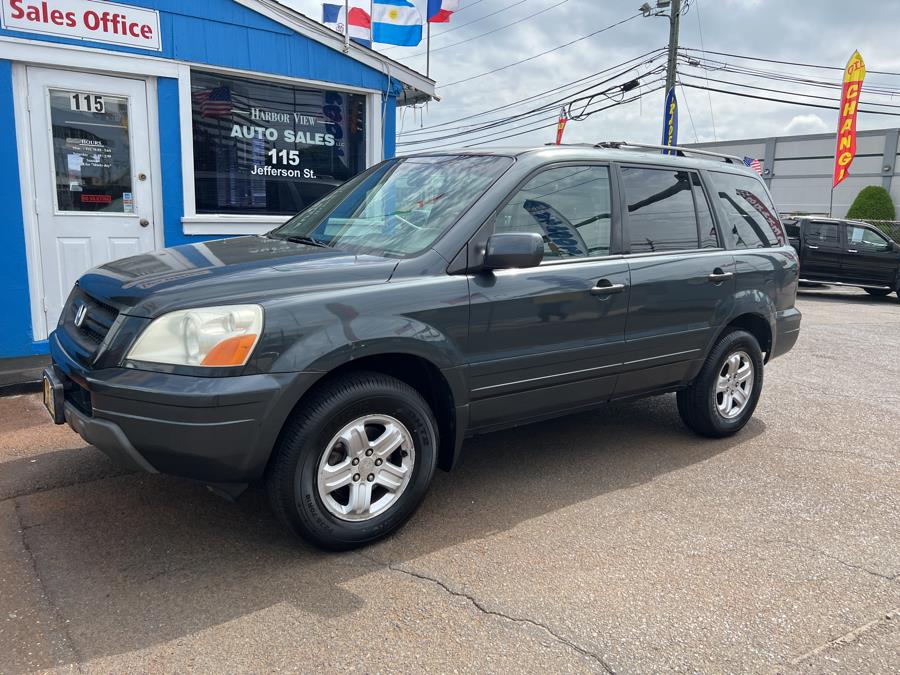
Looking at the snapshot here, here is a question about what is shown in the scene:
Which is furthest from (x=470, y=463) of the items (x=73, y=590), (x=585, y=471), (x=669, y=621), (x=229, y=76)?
(x=229, y=76)

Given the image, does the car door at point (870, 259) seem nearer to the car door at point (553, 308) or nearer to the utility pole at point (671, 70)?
the utility pole at point (671, 70)

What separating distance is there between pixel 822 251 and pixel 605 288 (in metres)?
13.6

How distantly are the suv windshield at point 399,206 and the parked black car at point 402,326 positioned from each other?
0.01 meters

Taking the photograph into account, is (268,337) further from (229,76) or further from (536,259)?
(229,76)

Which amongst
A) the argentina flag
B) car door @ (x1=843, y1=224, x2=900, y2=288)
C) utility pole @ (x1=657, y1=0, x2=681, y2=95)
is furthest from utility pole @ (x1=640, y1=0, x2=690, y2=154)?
the argentina flag

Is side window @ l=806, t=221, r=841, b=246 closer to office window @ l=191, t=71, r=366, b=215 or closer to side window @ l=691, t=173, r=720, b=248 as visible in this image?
office window @ l=191, t=71, r=366, b=215

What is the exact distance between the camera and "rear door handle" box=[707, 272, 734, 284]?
178 inches

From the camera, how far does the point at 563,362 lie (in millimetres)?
3812

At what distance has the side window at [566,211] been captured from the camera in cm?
371

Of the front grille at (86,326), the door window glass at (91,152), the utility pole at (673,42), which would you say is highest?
the utility pole at (673,42)

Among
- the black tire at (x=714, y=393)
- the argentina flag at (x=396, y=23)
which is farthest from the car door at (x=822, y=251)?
the black tire at (x=714, y=393)

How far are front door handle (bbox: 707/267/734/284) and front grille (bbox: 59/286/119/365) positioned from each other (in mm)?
3392

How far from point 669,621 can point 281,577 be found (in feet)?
5.11

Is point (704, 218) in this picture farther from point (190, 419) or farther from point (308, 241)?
point (190, 419)
